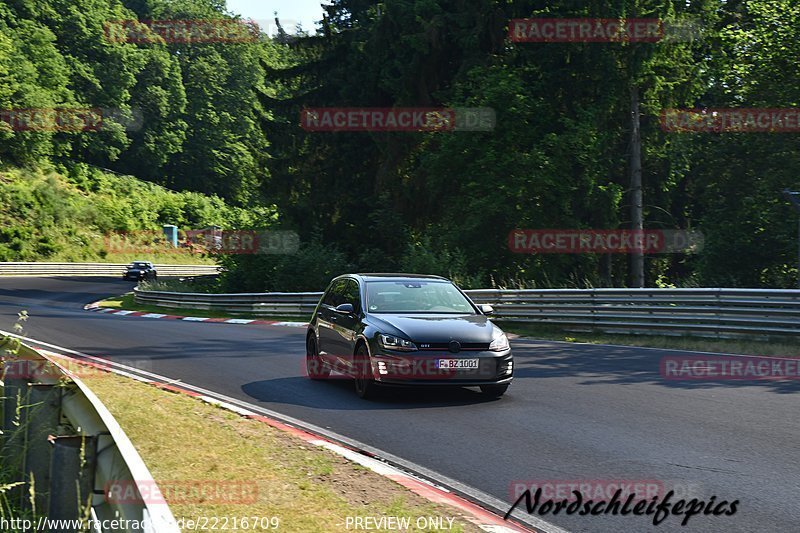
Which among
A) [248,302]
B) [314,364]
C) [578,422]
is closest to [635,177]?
[248,302]

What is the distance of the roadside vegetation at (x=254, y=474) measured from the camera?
19.4ft

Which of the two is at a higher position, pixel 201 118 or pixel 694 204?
pixel 201 118

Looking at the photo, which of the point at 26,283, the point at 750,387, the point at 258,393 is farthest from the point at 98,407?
the point at 26,283

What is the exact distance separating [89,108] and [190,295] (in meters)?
61.6

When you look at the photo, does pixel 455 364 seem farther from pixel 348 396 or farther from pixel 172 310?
pixel 172 310

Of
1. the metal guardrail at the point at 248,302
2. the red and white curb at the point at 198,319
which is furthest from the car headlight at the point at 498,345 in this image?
the metal guardrail at the point at 248,302

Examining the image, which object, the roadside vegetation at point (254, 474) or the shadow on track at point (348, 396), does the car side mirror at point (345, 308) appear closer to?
the shadow on track at point (348, 396)

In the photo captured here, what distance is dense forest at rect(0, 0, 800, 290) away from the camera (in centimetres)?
3119

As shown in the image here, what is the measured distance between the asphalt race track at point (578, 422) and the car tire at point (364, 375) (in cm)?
22

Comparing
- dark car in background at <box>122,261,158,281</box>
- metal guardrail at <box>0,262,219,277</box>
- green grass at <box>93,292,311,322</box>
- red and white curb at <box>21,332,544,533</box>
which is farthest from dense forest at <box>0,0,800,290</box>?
dark car in background at <box>122,261,158,281</box>

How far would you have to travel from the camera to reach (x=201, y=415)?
9.88 m

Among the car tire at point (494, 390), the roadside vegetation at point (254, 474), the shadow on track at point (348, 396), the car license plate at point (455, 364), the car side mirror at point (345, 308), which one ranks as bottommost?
the shadow on track at point (348, 396)

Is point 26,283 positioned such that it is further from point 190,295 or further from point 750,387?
point 750,387

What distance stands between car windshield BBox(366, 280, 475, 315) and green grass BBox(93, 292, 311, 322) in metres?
16.5
